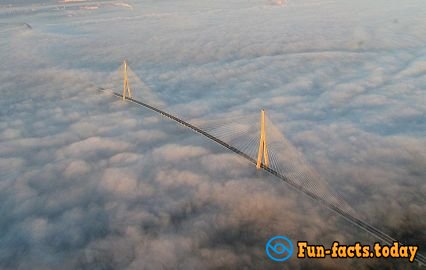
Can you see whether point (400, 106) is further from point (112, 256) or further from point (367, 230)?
point (112, 256)

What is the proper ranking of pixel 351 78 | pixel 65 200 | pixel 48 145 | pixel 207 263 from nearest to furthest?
pixel 207 263 < pixel 65 200 < pixel 48 145 < pixel 351 78

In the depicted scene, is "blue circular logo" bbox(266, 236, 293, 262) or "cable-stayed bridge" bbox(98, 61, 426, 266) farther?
"cable-stayed bridge" bbox(98, 61, 426, 266)

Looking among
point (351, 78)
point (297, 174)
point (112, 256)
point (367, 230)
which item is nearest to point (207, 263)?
point (112, 256)

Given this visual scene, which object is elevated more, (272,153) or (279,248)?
(272,153)

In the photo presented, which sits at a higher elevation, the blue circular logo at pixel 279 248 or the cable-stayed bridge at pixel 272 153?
the cable-stayed bridge at pixel 272 153

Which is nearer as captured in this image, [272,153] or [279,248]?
[279,248]
